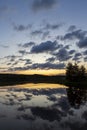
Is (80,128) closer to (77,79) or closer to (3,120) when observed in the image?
(3,120)

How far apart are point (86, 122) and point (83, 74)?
13782 cm

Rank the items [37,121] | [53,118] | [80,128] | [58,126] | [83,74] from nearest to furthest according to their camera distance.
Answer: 1. [80,128]
2. [58,126]
3. [37,121]
4. [53,118]
5. [83,74]

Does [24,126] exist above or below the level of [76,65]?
below

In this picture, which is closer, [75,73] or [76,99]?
[76,99]

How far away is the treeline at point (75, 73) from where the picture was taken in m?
161

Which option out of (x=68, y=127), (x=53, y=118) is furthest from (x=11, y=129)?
(x=53, y=118)

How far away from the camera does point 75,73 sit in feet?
536

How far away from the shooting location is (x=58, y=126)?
22.5 meters

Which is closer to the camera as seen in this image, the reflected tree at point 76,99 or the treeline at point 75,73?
the reflected tree at point 76,99

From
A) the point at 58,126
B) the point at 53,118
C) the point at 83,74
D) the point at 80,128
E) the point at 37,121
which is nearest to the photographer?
the point at 80,128

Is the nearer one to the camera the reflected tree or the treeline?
the reflected tree

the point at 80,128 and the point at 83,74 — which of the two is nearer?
the point at 80,128

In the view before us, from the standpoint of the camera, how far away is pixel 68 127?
71.5ft

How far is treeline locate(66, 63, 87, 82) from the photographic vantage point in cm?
16088
